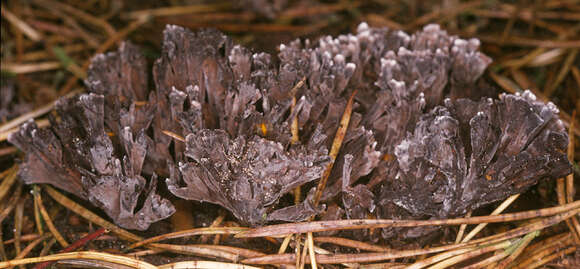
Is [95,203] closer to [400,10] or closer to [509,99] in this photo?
[509,99]

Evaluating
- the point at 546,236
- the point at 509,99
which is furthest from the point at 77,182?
the point at 546,236

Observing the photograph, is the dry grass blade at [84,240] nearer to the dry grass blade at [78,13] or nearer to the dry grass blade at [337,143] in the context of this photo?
the dry grass blade at [337,143]

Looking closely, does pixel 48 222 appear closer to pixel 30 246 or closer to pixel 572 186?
pixel 30 246


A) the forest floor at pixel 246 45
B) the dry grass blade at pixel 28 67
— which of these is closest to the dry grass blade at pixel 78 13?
the forest floor at pixel 246 45

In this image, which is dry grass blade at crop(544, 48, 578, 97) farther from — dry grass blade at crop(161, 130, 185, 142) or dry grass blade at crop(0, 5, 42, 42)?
dry grass blade at crop(0, 5, 42, 42)

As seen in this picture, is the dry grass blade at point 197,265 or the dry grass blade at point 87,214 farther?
the dry grass blade at point 87,214
